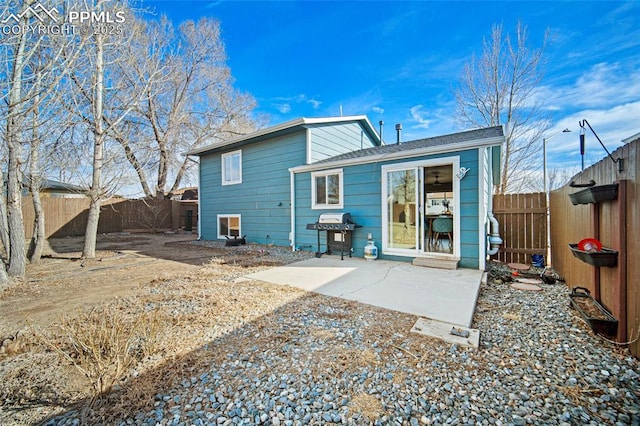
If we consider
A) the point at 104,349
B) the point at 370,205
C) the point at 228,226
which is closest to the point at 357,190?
the point at 370,205

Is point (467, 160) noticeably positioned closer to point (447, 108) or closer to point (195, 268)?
point (195, 268)

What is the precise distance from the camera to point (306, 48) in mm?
9773

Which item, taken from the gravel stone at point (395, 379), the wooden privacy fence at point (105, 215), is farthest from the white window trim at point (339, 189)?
the wooden privacy fence at point (105, 215)

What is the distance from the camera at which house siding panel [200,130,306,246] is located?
8250 millimetres

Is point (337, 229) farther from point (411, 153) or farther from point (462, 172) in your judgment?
point (462, 172)

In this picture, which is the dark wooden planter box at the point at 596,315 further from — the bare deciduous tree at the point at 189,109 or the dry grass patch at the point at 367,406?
the bare deciduous tree at the point at 189,109

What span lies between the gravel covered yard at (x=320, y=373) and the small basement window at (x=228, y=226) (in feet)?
22.5

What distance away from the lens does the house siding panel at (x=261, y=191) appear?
8.25 meters

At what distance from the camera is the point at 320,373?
1.96 meters

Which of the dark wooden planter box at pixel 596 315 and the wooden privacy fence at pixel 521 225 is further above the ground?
the wooden privacy fence at pixel 521 225

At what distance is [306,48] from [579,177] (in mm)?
9060

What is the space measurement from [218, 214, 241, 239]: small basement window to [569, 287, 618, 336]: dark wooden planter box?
29.3 ft

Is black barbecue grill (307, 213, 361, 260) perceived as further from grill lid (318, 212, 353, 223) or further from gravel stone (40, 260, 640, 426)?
gravel stone (40, 260, 640, 426)

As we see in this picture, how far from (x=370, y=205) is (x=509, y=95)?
31.6 feet
